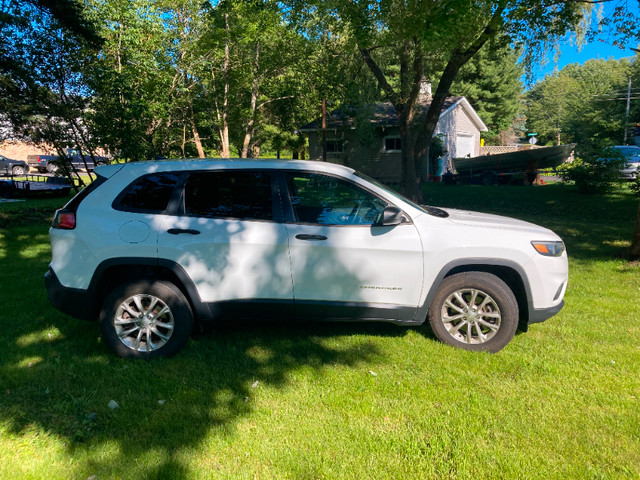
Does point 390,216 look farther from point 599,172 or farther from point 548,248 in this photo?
point 599,172

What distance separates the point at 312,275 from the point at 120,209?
181 cm

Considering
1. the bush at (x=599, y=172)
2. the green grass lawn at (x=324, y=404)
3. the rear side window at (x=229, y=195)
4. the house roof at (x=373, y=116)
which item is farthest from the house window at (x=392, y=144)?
the rear side window at (x=229, y=195)

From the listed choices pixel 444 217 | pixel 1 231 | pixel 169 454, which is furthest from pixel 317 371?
pixel 1 231

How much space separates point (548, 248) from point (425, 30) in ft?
22.8

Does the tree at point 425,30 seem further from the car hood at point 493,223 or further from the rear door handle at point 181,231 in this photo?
the rear door handle at point 181,231

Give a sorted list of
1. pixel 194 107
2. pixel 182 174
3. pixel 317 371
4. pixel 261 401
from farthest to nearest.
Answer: pixel 194 107 → pixel 182 174 → pixel 317 371 → pixel 261 401

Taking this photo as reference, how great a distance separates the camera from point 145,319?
396cm

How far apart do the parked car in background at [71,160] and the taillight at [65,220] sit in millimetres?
8326

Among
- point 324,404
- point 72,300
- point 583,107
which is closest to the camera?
point 324,404

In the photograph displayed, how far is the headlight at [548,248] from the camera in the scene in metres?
3.98

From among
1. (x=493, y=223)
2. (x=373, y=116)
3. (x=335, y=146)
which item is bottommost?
(x=493, y=223)

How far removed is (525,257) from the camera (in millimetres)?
3932

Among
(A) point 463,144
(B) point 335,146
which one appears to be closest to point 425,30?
(B) point 335,146

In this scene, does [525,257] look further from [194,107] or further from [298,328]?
[194,107]
